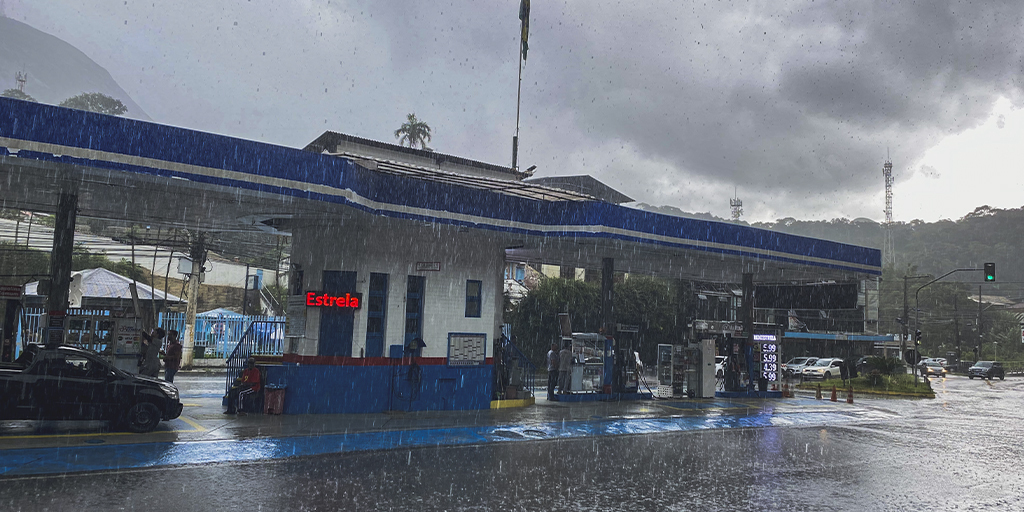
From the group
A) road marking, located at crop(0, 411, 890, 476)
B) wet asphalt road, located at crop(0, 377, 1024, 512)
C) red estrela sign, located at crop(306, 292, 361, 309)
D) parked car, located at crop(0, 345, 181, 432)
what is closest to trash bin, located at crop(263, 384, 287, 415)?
red estrela sign, located at crop(306, 292, 361, 309)

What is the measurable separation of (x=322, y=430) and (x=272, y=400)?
8.43 feet

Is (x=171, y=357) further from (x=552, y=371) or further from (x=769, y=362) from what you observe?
(x=769, y=362)

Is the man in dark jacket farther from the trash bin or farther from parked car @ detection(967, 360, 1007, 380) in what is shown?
parked car @ detection(967, 360, 1007, 380)

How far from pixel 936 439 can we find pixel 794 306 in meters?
11.3

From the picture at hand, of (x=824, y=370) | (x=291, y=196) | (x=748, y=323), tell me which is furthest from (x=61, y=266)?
(x=824, y=370)

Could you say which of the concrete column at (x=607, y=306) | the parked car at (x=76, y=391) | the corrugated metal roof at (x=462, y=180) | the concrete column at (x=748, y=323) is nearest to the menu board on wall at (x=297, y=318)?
the parked car at (x=76, y=391)

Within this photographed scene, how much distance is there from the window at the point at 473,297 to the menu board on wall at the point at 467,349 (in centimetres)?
62

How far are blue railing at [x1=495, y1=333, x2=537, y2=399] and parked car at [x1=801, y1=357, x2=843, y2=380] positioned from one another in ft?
92.5

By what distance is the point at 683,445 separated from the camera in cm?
1359

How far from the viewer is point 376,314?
54.6ft

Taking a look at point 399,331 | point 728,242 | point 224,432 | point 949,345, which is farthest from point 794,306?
point 949,345

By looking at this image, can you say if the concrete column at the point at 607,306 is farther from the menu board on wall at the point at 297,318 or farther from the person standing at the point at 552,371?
the menu board on wall at the point at 297,318

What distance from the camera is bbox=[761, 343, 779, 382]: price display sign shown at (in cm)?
2527

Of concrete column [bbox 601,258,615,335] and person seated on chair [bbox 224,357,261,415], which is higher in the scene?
concrete column [bbox 601,258,615,335]
